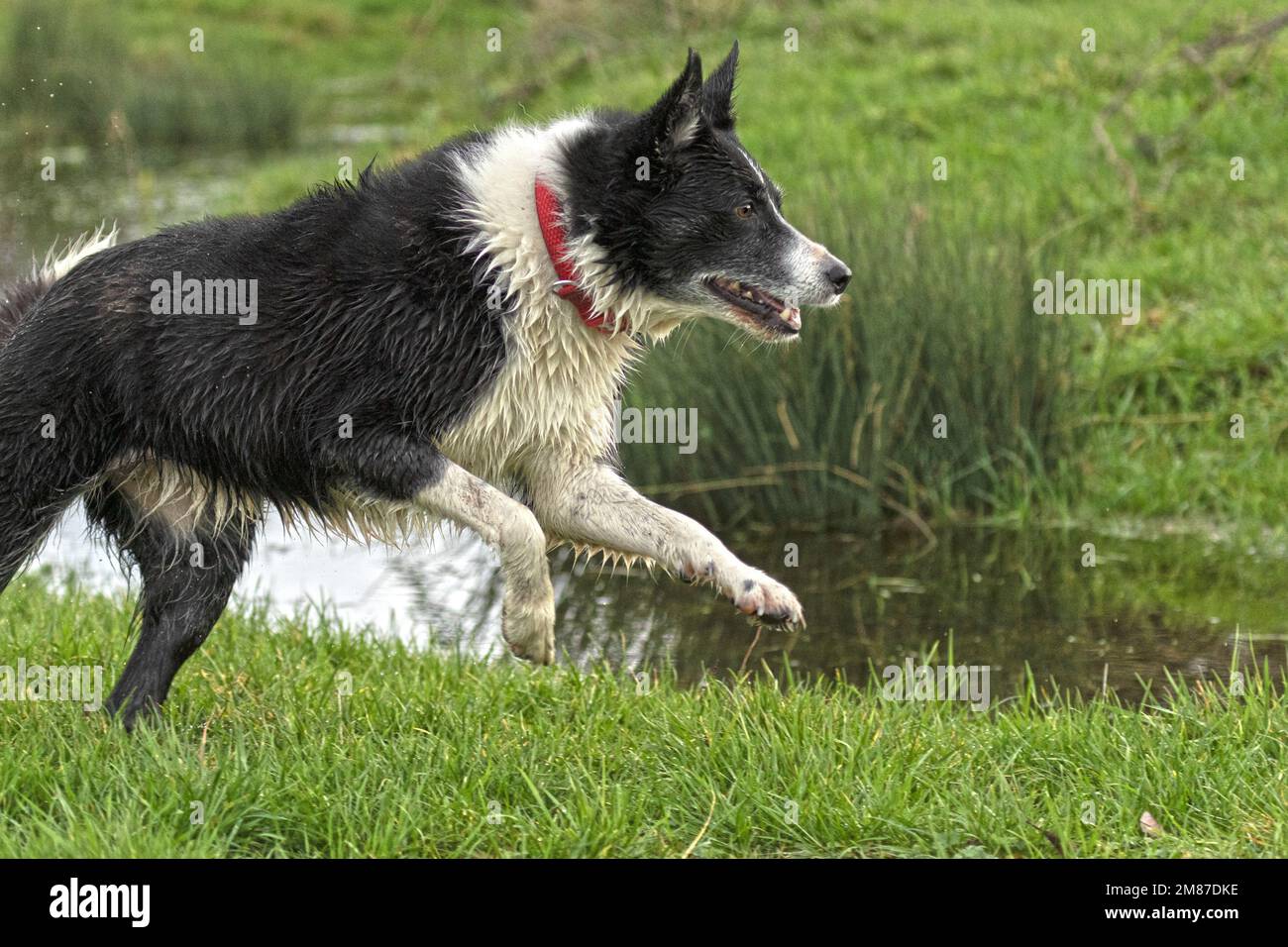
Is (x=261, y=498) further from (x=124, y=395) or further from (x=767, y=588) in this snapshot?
(x=767, y=588)

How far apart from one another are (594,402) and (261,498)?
3.19 ft

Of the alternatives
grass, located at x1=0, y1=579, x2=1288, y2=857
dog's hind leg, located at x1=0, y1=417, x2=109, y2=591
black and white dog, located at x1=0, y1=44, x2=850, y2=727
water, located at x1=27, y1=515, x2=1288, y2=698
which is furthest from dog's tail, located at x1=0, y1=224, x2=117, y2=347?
water, located at x1=27, y1=515, x2=1288, y2=698

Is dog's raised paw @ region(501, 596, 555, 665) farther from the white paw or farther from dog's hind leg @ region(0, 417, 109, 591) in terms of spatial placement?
dog's hind leg @ region(0, 417, 109, 591)

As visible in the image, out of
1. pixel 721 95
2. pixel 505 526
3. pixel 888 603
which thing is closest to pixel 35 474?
pixel 505 526

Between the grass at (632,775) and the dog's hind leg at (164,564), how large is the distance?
0.13 m

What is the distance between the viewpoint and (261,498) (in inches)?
187

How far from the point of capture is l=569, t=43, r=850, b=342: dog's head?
4555mm

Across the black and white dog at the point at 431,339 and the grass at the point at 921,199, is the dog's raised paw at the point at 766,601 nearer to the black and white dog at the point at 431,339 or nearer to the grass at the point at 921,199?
the black and white dog at the point at 431,339

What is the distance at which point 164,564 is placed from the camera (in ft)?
15.9

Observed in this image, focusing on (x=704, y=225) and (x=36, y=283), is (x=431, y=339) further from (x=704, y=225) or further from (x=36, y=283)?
(x=36, y=283)

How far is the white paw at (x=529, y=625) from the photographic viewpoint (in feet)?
14.7

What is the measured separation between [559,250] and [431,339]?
42 cm

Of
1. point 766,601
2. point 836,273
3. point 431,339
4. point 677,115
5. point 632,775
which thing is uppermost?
point 677,115
